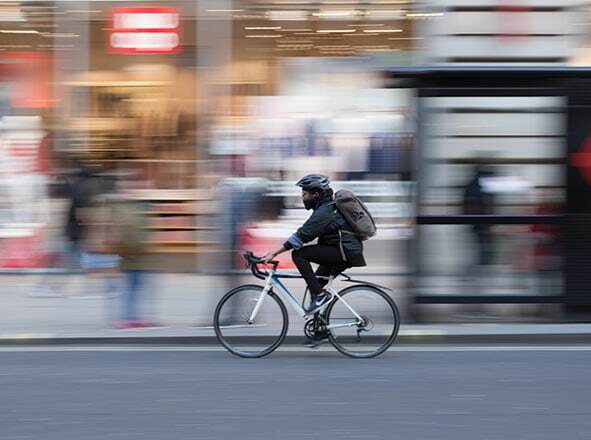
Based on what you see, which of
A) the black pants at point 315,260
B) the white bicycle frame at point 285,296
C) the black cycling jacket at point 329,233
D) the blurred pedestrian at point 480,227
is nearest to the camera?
the black cycling jacket at point 329,233

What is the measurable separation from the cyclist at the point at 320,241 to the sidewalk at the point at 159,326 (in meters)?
0.26

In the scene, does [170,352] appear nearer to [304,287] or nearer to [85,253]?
[304,287]

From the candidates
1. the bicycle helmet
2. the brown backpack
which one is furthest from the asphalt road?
the bicycle helmet

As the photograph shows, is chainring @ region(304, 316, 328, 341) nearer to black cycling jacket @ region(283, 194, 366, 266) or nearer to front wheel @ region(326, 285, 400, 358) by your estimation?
front wheel @ region(326, 285, 400, 358)

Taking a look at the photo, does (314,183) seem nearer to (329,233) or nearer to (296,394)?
(329,233)

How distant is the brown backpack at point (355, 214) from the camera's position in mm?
8758

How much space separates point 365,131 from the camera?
1445cm

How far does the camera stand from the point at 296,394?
7.42 metres

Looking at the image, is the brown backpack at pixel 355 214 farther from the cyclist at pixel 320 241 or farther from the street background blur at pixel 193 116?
the street background blur at pixel 193 116

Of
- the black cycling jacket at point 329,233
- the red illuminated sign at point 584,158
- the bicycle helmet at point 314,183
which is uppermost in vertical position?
the red illuminated sign at point 584,158

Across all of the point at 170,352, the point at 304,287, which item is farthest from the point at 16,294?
the point at 304,287

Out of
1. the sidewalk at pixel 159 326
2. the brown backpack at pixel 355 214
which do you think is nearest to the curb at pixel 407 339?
the sidewalk at pixel 159 326

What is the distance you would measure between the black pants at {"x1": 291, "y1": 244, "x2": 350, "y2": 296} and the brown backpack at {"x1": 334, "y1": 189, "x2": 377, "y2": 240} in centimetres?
26

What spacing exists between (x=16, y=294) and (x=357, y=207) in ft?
19.4
